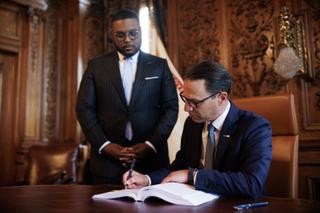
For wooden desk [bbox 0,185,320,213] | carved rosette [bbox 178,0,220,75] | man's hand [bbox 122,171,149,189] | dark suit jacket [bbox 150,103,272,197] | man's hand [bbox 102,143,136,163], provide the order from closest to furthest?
wooden desk [bbox 0,185,320,213] < dark suit jacket [bbox 150,103,272,197] < man's hand [bbox 122,171,149,189] < man's hand [bbox 102,143,136,163] < carved rosette [bbox 178,0,220,75]

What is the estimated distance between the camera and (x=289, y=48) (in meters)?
2.96

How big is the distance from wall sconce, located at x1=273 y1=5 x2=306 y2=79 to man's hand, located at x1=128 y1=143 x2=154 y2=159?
1579 mm

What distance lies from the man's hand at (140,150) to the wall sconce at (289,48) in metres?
1.58

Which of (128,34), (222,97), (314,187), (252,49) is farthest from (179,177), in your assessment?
(252,49)

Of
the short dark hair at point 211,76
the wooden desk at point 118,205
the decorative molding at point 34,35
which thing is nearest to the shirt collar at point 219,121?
the short dark hair at point 211,76

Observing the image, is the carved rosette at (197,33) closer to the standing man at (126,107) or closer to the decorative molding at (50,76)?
the standing man at (126,107)

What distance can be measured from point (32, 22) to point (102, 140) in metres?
2.89

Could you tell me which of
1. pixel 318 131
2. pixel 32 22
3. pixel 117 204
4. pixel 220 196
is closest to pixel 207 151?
pixel 220 196

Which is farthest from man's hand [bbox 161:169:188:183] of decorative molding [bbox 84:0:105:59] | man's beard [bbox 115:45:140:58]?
decorative molding [bbox 84:0:105:59]

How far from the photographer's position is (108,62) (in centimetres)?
230

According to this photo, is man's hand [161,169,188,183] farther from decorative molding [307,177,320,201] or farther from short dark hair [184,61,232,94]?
decorative molding [307,177,320,201]

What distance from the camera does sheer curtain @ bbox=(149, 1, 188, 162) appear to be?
3.31 metres

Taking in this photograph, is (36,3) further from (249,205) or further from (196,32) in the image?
(249,205)

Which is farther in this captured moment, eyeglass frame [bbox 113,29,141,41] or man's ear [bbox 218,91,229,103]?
eyeglass frame [bbox 113,29,141,41]
